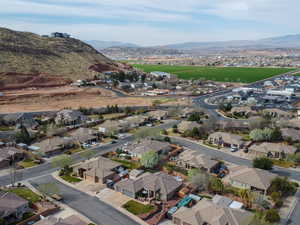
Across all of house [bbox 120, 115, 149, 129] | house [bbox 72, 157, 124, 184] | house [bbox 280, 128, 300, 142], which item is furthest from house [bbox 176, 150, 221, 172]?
house [bbox 120, 115, 149, 129]

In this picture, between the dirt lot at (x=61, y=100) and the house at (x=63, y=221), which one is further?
the dirt lot at (x=61, y=100)

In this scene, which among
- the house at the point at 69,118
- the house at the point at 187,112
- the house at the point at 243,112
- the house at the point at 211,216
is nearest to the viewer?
the house at the point at 211,216

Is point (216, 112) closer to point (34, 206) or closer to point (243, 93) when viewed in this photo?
point (243, 93)

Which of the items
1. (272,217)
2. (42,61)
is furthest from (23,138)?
(42,61)

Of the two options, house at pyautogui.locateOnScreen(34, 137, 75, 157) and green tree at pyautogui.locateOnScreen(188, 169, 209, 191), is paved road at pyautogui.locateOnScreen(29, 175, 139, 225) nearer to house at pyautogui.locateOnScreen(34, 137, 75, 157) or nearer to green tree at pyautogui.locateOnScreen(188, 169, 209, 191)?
green tree at pyautogui.locateOnScreen(188, 169, 209, 191)

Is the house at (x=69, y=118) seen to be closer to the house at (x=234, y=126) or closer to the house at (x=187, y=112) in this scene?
the house at (x=187, y=112)

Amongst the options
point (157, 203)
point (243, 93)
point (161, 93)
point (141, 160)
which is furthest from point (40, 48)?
point (157, 203)

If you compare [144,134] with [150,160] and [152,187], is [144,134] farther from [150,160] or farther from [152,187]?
[152,187]

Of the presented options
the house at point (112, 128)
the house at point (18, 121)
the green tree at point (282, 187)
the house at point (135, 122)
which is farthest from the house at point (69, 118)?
the green tree at point (282, 187)
